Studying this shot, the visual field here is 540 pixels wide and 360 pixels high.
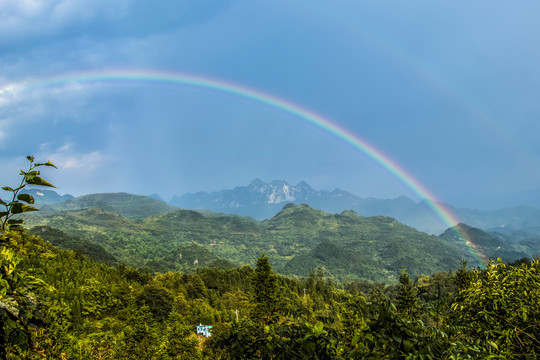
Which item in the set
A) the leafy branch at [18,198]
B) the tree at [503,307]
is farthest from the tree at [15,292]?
the tree at [503,307]

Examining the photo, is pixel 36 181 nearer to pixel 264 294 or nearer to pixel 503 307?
pixel 503 307

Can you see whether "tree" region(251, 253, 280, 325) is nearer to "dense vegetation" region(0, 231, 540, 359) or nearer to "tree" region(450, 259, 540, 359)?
"dense vegetation" region(0, 231, 540, 359)

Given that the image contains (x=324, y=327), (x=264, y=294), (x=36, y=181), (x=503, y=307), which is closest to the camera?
(x=36, y=181)

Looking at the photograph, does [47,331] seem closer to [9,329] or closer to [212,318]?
[9,329]

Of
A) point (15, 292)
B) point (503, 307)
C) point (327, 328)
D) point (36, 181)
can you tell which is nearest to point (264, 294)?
point (503, 307)

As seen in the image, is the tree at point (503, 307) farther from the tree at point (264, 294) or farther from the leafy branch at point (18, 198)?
the tree at point (264, 294)

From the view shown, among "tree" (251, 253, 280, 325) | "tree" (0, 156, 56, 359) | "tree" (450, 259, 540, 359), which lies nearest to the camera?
"tree" (0, 156, 56, 359)

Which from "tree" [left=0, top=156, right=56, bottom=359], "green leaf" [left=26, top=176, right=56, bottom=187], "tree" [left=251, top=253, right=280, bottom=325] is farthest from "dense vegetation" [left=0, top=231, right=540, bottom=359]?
"tree" [left=251, top=253, right=280, bottom=325]

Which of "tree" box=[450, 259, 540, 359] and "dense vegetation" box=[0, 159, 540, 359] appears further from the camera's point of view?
"tree" box=[450, 259, 540, 359]

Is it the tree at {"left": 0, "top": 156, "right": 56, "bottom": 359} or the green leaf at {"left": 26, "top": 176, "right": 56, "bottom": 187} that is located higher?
the green leaf at {"left": 26, "top": 176, "right": 56, "bottom": 187}

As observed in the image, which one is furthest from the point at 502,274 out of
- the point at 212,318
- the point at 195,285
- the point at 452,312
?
the point at 195,285

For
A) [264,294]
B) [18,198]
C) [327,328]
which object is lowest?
[264,294]

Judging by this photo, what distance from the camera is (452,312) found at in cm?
507

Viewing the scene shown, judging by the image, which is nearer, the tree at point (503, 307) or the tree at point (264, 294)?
the tree at point (503, 307)
